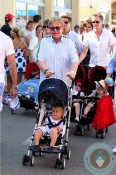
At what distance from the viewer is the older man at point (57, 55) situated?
6.70m

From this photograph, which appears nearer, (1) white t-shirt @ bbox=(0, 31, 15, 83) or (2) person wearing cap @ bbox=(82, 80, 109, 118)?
(1) white t-shirt @ bbox=(0, 31, 15, 83)

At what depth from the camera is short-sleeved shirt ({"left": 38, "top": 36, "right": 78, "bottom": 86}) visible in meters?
6.74

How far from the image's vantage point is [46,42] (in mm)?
6809

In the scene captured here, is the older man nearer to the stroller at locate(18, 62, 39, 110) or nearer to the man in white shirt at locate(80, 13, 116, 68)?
the man in white shirt at locate(80, 13, 116, 68)

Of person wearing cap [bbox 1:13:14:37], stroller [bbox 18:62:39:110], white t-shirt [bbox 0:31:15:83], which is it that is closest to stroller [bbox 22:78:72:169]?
white t-shirt [bbox 0:31:15:83]

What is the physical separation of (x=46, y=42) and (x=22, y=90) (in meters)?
3.24

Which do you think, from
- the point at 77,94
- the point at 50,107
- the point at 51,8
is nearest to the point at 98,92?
the point at 77,94

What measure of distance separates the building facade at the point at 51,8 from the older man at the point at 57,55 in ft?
29.3

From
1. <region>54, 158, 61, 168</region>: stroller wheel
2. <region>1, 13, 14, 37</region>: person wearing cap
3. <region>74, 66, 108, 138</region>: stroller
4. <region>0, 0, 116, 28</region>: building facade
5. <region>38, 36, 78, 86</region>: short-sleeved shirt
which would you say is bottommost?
<region>54, 158, 61, 168</region>: stroller wheel

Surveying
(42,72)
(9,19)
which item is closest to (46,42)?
(42,72)

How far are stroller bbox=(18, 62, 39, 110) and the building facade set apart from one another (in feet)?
19.6

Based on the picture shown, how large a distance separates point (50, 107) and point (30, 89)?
11.0ft

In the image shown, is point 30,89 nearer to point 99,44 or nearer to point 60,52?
point 99,44

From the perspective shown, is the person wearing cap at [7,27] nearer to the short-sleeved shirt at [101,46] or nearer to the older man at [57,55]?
the short-sleeved shirt at [101,46]
